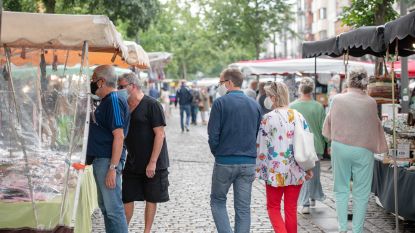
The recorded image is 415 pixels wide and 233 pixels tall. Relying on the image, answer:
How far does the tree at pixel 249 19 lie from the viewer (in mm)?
36281

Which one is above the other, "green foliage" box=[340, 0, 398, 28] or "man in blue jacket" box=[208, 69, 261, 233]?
"green foliage" box=[340, 0, 398, 28]

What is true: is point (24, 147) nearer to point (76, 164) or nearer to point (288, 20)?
point (76, 164)

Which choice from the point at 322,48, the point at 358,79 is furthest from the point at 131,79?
the point at 322,48

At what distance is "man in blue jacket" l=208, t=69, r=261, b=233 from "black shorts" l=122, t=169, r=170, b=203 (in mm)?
732

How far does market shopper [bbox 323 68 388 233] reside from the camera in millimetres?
7398

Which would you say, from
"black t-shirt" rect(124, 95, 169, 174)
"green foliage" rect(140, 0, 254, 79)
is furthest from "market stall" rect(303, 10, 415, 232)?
"green foliage" rect(140, 0, 254, 79)

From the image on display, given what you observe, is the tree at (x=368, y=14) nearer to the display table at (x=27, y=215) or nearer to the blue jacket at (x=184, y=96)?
the display table at (x=27, y=215)

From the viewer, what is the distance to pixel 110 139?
6387mm

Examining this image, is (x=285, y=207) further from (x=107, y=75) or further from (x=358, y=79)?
(x=107, y=75)

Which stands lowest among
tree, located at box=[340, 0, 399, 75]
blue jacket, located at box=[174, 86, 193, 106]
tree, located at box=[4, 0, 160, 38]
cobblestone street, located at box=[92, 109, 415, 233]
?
cobblestone street, located at box=[92, 109, 415, 233]

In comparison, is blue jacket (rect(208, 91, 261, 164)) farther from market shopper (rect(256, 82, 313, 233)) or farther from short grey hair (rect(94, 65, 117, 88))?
short grey hair (rect(94, 65, 117, 88))

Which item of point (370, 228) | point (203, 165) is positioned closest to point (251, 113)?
point (370, 228)

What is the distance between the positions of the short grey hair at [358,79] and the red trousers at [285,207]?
1.36m

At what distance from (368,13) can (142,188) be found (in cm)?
786
